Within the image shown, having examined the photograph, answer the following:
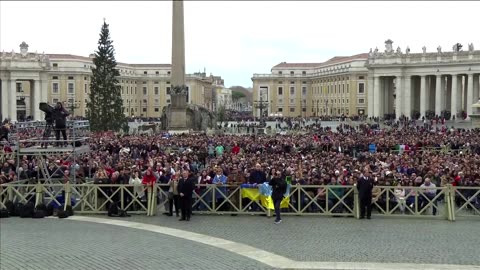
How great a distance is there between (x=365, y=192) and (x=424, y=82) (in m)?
82.7

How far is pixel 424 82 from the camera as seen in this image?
95.9 meters

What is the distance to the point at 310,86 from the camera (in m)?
150

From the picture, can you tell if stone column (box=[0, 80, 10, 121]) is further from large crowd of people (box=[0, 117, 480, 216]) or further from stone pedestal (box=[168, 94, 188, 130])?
large crowd of people (box=[0, 117, 480, 216])

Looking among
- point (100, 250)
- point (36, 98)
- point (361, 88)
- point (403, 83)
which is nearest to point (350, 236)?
point (100, 250)

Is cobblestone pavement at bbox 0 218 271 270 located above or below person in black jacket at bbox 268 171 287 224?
below

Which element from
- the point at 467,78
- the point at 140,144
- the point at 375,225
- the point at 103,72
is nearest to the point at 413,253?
the point at 375,225

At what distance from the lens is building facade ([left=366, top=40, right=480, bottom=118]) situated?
88.7 meters

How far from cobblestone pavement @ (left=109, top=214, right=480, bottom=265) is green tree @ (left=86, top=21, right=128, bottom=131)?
1801 inches

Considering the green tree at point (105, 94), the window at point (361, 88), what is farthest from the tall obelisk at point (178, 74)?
the window at point (361, 88)

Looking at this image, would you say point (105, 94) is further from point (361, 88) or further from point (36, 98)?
point (361, 88)

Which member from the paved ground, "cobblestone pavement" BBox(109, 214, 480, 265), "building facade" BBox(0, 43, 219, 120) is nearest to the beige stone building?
"building facade" BBox(0, 43, 219, 120)

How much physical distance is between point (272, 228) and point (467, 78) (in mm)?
82073

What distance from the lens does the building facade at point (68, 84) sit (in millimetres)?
100000

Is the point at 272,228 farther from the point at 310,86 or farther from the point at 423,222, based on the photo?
the point at 310,86
